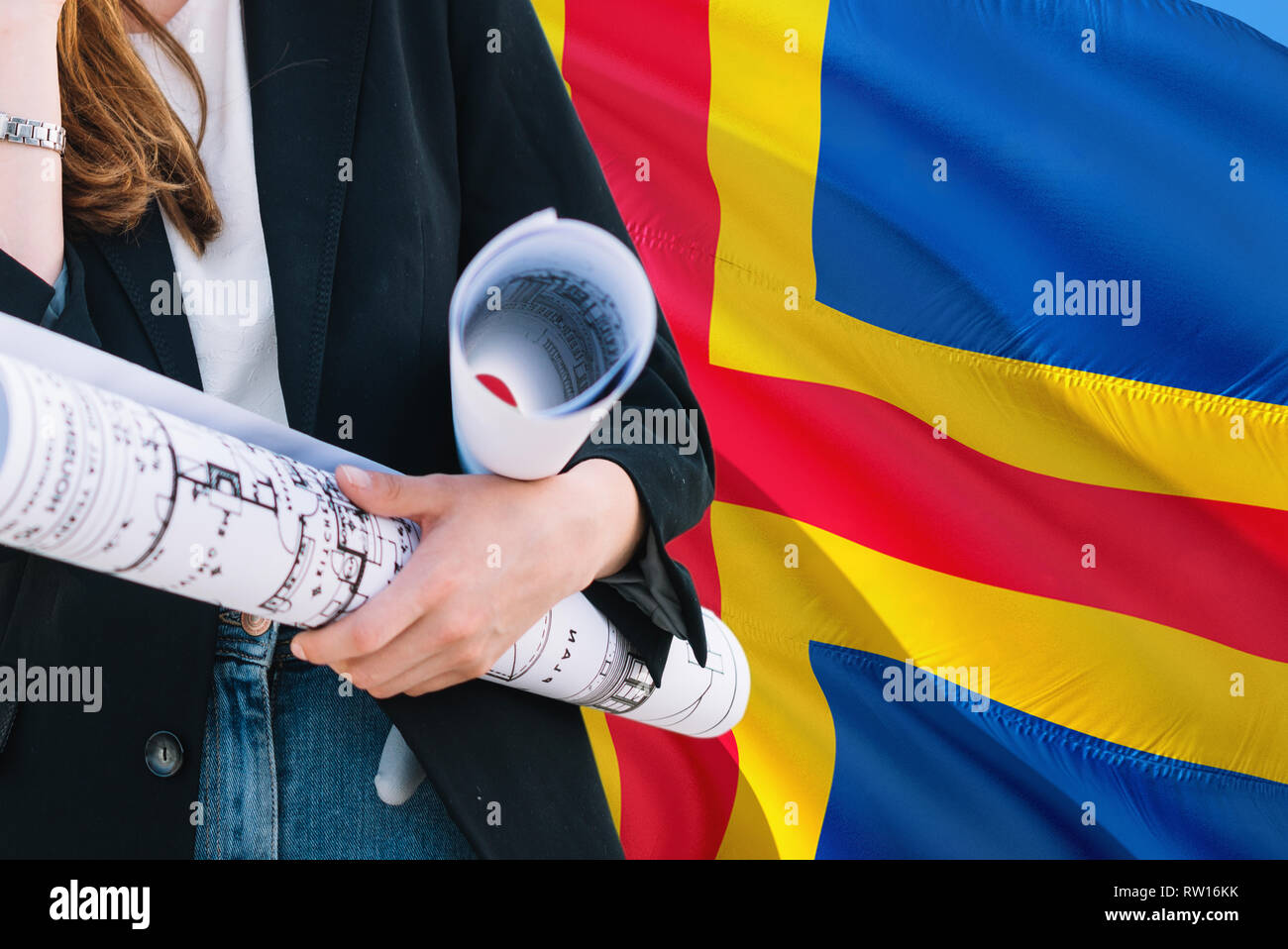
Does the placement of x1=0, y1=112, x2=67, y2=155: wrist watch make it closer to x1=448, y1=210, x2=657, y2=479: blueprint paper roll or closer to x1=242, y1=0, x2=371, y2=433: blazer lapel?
x1=242, y1=0, x2=371, y2=433: blazer lapel

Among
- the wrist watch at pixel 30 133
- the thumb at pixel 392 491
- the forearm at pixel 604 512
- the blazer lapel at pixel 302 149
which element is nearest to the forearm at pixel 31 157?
the wrist watch at pixel 30 133

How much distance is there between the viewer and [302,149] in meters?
0.84

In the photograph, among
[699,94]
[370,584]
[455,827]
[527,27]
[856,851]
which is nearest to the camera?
[370,584]

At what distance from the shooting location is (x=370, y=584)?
679mm

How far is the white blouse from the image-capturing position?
0.79 metres

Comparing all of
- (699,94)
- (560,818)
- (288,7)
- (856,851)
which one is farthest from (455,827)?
(699,94)

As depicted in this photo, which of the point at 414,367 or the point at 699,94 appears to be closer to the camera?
the point at 414,367

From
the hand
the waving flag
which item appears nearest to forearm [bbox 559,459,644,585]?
the hand

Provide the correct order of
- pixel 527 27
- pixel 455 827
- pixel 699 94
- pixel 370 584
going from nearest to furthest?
pixel 370 584
pixel 455 827
pixel 527 27
pixel 699 94

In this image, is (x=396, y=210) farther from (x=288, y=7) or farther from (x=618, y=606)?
(x=618, y=606)

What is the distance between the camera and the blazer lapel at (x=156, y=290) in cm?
76

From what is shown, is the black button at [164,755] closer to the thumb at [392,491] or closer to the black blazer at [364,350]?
the black blazer at [364,350]

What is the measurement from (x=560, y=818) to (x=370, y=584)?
257 mm

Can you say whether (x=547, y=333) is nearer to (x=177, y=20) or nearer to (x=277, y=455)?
(x=277, y=455)
